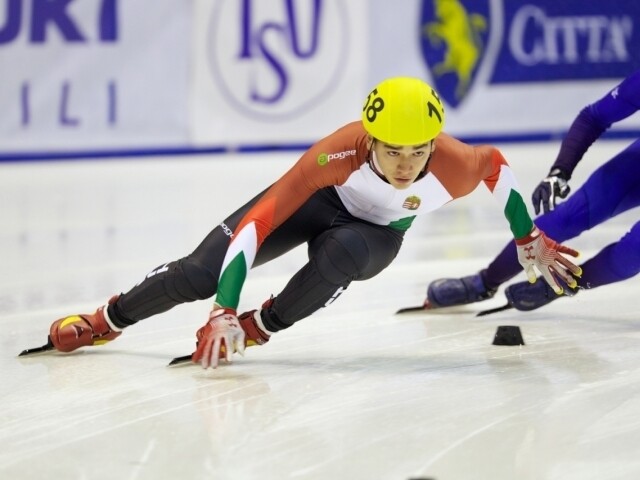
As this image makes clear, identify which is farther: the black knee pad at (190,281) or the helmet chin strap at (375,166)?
the black knee pad at (190,281)

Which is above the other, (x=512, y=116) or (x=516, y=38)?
(x=516, y=38)

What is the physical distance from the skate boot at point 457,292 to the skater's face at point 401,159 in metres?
1.09

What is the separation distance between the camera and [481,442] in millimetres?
2760

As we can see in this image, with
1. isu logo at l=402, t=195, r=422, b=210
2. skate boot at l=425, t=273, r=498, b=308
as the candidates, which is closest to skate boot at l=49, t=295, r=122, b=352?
isu logo at l=402, t=195, r=422, b=210

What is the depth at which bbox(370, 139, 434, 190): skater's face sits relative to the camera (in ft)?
11.2

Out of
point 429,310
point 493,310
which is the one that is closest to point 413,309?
point 429,310

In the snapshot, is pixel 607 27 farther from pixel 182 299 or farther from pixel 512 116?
pixel 182 299

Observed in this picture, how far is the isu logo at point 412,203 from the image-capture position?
3680 mm

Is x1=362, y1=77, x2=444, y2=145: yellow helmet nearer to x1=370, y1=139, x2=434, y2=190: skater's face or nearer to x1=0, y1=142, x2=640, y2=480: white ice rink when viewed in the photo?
x1=370, y1=139, x2=434, y2=190: skater's face

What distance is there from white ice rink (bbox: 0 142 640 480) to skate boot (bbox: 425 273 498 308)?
0.28 feet

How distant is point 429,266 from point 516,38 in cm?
479

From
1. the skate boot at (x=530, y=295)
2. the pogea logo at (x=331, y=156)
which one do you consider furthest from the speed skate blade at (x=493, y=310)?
the pogea logo at (x=331, y=156)

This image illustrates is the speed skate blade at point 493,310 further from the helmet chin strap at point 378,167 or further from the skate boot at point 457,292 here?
the helmet chin strap at point 378,167

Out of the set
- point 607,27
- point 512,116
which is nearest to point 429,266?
point 512,116
